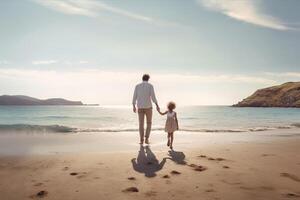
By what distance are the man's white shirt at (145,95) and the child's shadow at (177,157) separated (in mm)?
2832

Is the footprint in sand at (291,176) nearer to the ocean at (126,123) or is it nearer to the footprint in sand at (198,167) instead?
the footprint in sand at (198,167)

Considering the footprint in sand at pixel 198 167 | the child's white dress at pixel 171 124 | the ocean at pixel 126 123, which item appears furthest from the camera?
the ocean at pixel 126 123

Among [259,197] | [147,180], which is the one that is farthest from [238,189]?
[147,180]

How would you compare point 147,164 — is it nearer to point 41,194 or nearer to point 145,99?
point 41,194

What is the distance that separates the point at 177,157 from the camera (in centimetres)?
916

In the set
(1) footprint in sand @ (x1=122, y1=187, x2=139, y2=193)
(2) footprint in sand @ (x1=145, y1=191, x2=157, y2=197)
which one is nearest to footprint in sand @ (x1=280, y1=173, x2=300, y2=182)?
(2) footprint in sand @ (x1=145, y1=191, x2=157, y2=197)

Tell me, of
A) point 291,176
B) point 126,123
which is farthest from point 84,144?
point 126,123

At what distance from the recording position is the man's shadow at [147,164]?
738 centimetres

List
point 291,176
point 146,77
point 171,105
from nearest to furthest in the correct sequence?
point 291,176
point 171,105
point 146,77

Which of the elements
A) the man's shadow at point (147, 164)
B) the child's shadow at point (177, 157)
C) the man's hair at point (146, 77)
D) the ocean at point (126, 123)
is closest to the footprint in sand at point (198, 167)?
the child's shadow at point (177, 157)

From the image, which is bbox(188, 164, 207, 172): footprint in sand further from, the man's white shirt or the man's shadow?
the man's white shirt

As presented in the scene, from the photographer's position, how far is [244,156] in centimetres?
952

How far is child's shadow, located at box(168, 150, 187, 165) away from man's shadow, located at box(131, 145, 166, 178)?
0.29 m

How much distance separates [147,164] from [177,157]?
128 centimetres
